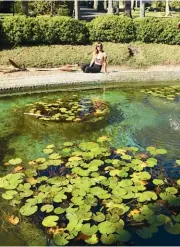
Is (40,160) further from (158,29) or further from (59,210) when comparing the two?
(158,29)

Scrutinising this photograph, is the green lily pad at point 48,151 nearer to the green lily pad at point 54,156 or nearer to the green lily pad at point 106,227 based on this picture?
the green lily pad at point 54,156

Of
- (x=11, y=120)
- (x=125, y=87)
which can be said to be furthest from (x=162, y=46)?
(x=11, y=120)

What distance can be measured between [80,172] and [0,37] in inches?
437

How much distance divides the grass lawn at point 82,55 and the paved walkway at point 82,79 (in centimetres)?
127

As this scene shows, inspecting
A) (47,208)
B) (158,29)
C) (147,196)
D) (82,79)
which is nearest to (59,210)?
(47,208)

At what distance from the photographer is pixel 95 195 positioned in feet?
15.6

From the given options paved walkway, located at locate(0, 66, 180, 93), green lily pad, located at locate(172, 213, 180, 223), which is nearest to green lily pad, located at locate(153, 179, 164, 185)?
green lily pad, located at locate(172, 213, 180, 223)

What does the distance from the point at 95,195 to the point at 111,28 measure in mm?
12384

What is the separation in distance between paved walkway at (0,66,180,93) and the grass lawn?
1.27m

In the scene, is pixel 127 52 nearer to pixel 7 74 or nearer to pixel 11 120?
pixel 7 74

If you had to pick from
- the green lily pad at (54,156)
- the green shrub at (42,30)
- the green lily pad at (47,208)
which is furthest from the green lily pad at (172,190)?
the green shrub at (42,30)

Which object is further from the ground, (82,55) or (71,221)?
(82,55)

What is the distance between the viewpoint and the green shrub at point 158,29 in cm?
1597

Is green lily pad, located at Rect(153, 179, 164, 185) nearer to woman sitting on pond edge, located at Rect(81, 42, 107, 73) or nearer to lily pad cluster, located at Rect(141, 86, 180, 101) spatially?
lily pad cluster, located at Rect(141, 86, 180, 101)
